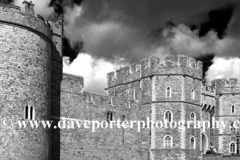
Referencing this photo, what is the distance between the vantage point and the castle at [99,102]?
2228cm

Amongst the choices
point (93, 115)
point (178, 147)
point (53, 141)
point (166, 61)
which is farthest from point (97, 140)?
point (166, 61)

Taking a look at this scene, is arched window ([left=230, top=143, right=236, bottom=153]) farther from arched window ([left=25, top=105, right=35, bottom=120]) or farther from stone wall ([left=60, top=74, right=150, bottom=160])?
arched window ([left=25, top=105, right=35, bottom=120])

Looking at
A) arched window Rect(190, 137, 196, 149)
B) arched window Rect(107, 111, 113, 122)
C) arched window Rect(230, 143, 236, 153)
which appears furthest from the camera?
arched window Rect(230, 143, 236, 153)

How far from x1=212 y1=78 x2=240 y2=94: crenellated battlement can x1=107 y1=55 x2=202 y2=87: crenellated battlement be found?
544cm

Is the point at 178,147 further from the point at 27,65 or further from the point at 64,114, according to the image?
the point at 27,65

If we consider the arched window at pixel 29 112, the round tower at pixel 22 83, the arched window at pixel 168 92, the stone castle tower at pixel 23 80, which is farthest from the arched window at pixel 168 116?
the arched window at pixel 29 112

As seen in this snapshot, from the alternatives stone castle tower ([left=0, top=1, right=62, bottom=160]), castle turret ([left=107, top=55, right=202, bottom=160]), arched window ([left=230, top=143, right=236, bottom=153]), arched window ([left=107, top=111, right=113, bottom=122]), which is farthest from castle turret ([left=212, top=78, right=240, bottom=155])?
stone castle tower ([left=0, top=1, right=62, bottom=160])

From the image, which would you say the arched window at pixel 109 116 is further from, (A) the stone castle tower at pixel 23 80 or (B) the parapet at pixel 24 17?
(B) the parapet at pixel 24 17

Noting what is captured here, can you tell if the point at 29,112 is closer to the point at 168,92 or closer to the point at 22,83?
the point at 22,83

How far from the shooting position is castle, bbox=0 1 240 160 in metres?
22.3

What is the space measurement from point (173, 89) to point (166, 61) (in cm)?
228

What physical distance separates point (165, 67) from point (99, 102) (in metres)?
6.36

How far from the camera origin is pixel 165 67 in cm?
3406

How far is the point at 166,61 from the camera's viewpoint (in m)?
34.2
